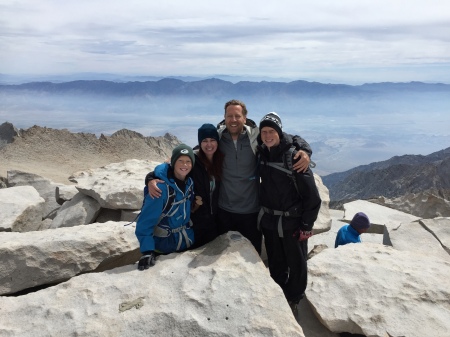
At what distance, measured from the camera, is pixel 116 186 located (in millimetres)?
10352

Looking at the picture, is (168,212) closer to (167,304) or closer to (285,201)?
(167,304)

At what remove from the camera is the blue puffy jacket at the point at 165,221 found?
5105 millimetres

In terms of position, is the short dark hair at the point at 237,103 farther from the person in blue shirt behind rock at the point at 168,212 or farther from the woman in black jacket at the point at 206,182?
the person in blue shirt behind rock at the point at 168,212

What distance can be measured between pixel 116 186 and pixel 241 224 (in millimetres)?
5542

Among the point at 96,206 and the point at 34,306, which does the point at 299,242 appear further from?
the point at 96,206

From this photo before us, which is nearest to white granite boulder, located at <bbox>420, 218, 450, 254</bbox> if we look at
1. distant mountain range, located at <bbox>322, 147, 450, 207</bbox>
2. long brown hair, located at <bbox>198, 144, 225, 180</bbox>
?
long brown hair, located at <bbox>198, 144, 225, 180</bbox>

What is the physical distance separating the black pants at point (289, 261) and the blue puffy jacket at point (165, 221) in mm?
1212

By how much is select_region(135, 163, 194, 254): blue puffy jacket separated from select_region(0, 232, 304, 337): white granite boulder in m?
0.29

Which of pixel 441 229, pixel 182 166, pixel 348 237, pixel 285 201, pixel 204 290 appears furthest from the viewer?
pixel 441 229

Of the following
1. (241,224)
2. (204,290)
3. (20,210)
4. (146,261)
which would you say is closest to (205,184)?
(241,224)

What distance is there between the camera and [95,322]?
14.6 feet

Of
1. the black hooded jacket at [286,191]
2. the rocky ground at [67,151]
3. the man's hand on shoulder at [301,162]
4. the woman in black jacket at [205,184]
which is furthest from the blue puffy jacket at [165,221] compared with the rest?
the rocky ground at [67,151]

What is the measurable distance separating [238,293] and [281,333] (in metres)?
0.72

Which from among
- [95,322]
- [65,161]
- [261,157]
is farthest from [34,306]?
[65,161]
